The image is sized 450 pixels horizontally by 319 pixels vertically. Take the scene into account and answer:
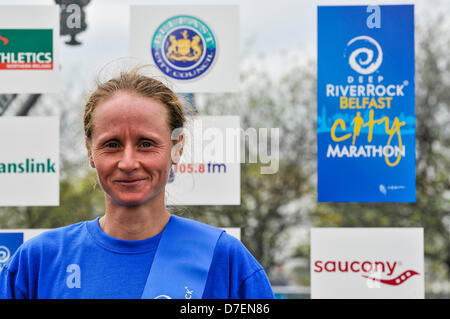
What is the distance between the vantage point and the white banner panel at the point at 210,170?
3.35m

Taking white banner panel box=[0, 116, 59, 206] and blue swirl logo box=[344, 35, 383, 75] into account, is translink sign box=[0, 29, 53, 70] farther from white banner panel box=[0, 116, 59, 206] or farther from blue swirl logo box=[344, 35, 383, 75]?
blue swirl logo box=[344, 35, 383, 75]

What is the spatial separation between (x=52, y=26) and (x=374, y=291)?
252cm

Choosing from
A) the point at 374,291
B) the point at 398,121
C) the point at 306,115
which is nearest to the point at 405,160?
the point at 398,121

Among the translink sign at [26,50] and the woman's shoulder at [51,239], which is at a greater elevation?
the translink sign at [26,50]

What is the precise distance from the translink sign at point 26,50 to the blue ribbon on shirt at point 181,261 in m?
2.41

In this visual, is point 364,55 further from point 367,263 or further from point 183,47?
point 367,263

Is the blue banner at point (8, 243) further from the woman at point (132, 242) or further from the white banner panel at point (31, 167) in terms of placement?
the woman at point (132, 242)

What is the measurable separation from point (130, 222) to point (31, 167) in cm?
232

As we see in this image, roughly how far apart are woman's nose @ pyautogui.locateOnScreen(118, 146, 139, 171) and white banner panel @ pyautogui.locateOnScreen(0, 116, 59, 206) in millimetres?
2300

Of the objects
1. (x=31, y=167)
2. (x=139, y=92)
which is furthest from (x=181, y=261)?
(x=31, y=167)

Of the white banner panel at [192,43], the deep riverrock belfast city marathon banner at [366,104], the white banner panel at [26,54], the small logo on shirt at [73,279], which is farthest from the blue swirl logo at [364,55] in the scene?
the small logo on shirt at [73,279]

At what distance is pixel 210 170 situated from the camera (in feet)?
11.0
